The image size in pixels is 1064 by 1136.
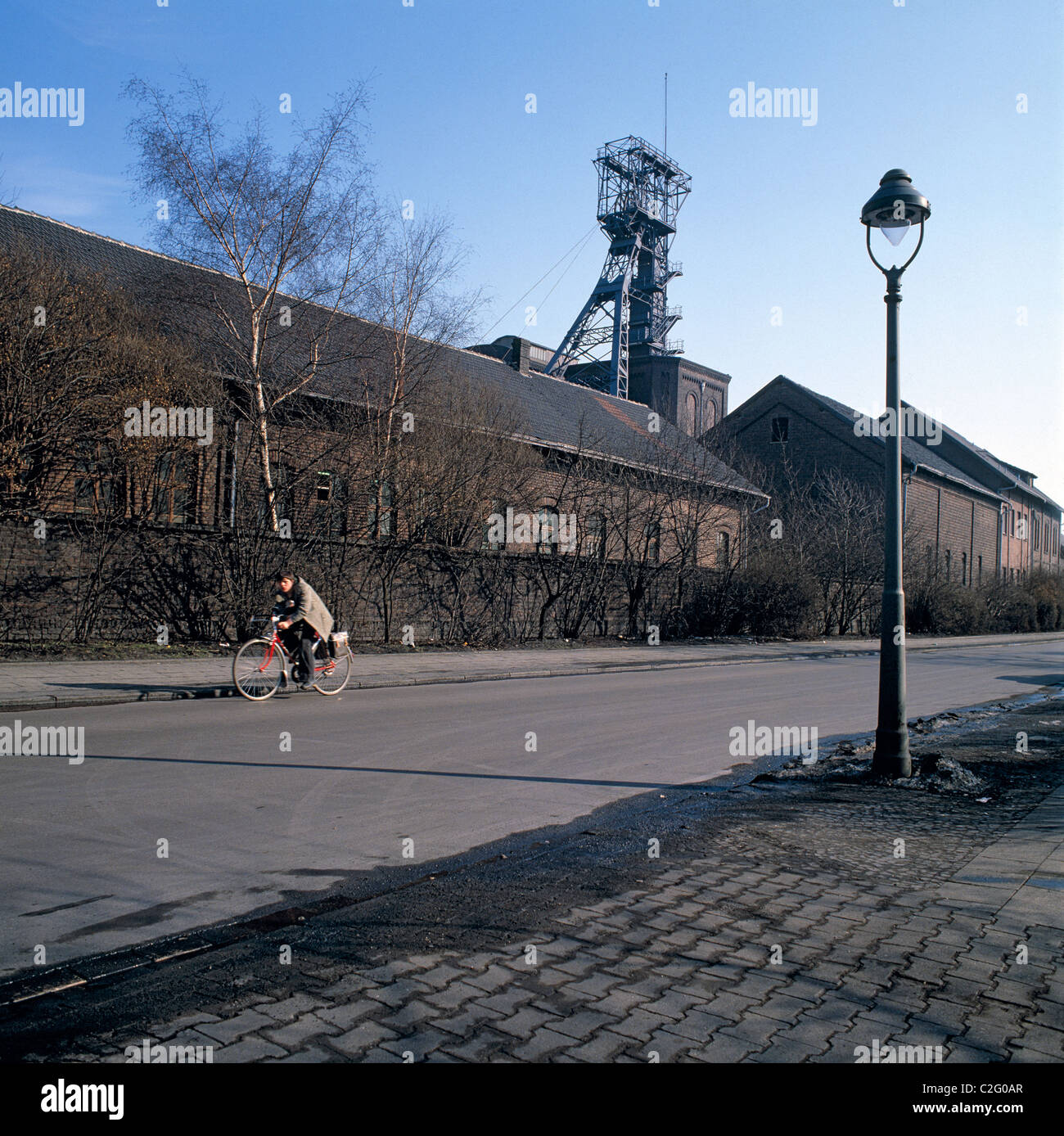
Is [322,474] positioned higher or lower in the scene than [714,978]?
higher

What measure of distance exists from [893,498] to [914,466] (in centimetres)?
4469

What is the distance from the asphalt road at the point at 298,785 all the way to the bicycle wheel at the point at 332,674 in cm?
31

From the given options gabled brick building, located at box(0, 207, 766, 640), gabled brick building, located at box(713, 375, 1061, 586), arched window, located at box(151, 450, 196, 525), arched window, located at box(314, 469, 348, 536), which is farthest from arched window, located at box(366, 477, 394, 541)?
gabled brick building, located at box(713, 375, 1061, 586)

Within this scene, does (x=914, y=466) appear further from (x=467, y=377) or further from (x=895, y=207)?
(x=895, y=207)

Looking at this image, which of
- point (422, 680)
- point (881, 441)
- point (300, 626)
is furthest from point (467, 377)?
point (881, 441)

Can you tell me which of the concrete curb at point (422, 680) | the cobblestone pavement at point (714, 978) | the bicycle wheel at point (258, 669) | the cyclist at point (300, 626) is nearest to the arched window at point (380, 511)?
the concrete curb at point (422, 680)

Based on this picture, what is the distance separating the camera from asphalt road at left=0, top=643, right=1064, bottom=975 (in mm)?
4723

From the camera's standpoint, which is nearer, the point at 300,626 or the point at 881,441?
the point at 300,626

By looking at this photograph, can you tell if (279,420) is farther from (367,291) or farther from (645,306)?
(645,306)

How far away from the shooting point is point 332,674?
13.9 metres

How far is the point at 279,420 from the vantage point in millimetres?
21188

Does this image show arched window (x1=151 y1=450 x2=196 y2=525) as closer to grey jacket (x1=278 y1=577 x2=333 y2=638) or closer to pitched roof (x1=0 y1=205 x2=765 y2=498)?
pitched roof (x1=0 y1=205 x2=765 y2=498)

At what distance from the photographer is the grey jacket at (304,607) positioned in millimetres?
13375
